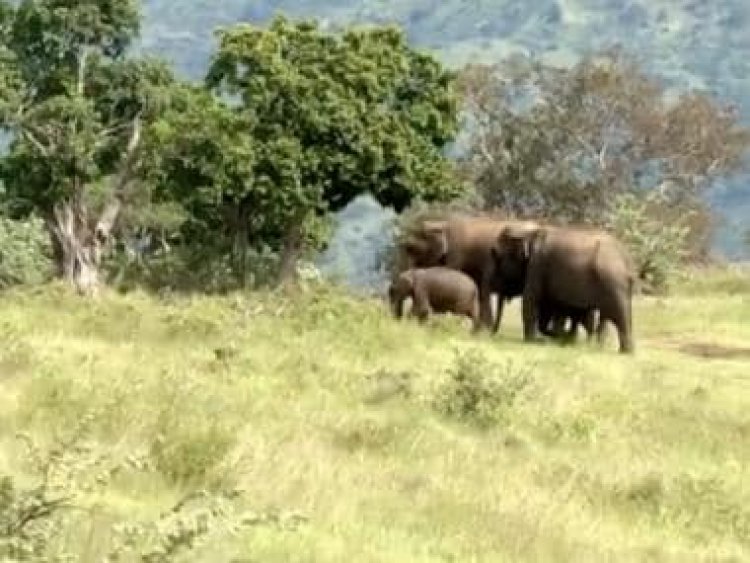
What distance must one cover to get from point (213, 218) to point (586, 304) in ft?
41.4

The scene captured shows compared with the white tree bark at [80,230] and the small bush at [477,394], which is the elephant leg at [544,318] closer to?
the small bush at [477,394]

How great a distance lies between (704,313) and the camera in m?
30.7

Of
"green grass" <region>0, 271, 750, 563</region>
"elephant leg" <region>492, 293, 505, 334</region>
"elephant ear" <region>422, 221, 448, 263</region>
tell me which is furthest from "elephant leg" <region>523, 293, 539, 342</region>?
"elephant ear" <region>422, 221, 448, 263</region>

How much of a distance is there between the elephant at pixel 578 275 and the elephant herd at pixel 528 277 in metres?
0.01

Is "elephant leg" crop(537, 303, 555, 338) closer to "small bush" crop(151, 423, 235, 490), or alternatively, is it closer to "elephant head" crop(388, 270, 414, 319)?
"elephant head" crop(388, 270, 414, 319)

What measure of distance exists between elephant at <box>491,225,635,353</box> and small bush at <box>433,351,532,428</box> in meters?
8.26

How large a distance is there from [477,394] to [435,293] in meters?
11.1

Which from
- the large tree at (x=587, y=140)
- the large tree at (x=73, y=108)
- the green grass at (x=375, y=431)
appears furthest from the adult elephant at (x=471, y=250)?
the large tree at (x=587, y=140)

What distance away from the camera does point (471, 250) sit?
99.2 feet

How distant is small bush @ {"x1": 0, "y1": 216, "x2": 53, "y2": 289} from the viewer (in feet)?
131

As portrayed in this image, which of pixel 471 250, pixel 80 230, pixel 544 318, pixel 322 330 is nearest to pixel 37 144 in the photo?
pixel 80 230

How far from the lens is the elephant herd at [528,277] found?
2670 centimetres

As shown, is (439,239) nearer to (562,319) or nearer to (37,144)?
(562,319)

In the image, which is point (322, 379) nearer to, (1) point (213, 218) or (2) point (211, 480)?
(2) point (211, 480)
